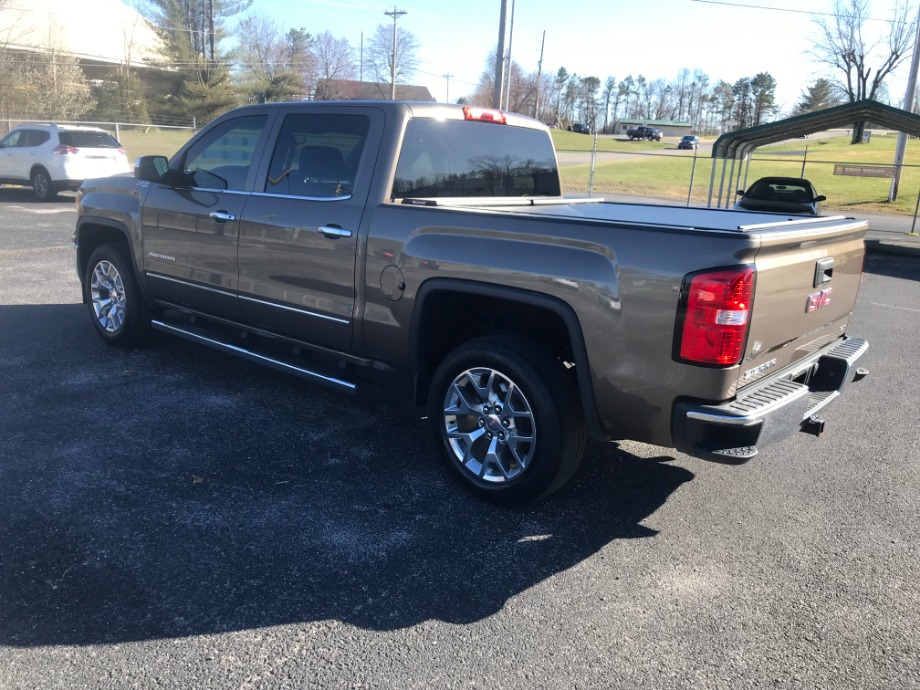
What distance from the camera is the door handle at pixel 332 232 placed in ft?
14.1

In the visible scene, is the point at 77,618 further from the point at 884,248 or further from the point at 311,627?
the point at 884,248

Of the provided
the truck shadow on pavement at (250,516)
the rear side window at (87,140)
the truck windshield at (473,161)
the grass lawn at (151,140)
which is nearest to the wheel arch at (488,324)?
the truck shadow on pavement at (250,516)

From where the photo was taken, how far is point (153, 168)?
5598 millimetres

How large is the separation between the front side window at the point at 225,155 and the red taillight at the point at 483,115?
1.37 m

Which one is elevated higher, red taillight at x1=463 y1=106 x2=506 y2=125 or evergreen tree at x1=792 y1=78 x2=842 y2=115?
evergreen tree at x1=792 y1=78 x2=842 y2=115

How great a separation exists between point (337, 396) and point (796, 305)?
3.18m

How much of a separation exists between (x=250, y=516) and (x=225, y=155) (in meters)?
2.77

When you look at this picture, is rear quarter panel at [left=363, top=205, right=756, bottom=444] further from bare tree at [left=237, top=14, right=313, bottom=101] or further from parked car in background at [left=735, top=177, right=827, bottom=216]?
bare tree at [left=237, top=14, right=313, bottom=101]

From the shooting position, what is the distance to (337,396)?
5441 mm

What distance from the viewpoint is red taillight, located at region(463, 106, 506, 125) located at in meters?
4.83

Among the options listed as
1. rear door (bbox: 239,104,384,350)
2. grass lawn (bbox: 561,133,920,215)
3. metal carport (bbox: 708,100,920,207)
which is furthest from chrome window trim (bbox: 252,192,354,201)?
grass lawn (bbox: 561,133,920,215)

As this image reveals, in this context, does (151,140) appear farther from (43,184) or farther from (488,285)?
(488,285)

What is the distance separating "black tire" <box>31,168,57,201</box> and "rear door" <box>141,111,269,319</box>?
14.3 metres

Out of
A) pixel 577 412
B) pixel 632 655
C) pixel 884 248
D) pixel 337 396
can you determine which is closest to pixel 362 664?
pixel 632 655
